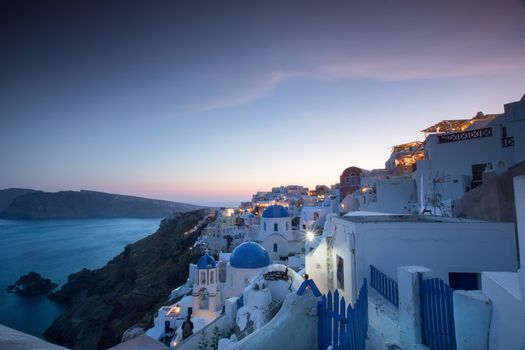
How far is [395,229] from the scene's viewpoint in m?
7.16

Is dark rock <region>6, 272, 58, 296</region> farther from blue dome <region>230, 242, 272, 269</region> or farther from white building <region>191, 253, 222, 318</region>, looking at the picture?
blue dome <region>230, 242, 272, 269</region>

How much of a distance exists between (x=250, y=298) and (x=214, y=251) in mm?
37773

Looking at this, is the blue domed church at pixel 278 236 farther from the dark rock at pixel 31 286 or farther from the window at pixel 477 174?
the dark rock at pixel 31 286

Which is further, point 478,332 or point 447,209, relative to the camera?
point 447,209

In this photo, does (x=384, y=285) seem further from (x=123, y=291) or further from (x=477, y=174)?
(x=123, y=291)

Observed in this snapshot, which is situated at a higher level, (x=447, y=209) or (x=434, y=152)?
(x=434, y=152)

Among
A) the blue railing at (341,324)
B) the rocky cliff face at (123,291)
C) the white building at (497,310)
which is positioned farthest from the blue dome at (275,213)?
the white building at (497,310)

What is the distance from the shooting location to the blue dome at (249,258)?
1995 cm

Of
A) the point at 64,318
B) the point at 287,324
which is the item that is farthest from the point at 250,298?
the point at 64,318

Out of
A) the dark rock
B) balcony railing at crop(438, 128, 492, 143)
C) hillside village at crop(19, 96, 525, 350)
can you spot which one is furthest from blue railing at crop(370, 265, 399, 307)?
the dark rock

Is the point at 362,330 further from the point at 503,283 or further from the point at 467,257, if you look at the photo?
the point at 467,257

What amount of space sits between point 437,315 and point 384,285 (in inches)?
81.9

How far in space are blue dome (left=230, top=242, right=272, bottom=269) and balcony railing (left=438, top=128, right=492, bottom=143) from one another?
1479cm

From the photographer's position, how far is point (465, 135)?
16.9 metres
